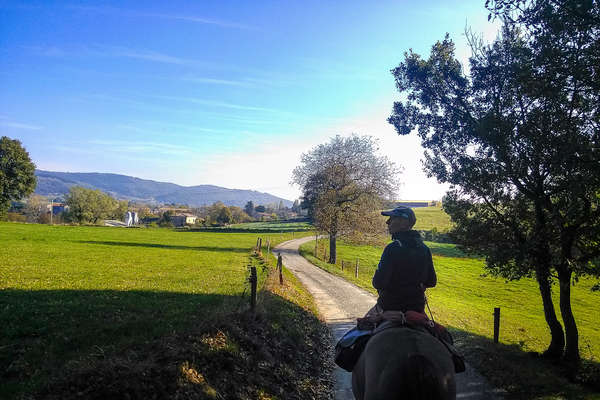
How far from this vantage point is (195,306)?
1314 centimetres

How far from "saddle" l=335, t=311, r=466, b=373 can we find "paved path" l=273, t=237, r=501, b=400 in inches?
150

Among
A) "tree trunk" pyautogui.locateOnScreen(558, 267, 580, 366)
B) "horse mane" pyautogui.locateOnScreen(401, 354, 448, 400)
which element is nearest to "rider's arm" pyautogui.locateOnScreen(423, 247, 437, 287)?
"horse mane" pyautogui.locateOnScreen(401, 354, 448, 400)

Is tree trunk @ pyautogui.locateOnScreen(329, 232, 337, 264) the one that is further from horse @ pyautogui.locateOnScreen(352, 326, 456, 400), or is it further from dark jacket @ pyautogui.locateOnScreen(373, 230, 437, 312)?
horse @ pyautogui.locateOnScreen(352, 326, 456, 400)

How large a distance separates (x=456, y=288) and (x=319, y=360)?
90.5ft

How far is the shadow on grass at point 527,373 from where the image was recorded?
887 cm

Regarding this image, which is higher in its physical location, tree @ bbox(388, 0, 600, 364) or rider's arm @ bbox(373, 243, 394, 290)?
tree @ bbox(388, 0, 600, 364)

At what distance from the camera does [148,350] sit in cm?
681

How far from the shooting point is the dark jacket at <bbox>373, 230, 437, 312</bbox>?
5.32 meters

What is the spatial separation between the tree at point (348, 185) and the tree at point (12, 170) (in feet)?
196

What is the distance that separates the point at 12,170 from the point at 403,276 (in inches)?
3278

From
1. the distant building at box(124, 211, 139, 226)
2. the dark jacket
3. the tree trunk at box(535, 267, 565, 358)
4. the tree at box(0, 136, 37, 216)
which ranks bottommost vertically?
the distant building at box(124, 211, 139, 226)

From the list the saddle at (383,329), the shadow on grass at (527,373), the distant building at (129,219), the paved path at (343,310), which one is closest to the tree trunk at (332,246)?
the paved path at (343,310)

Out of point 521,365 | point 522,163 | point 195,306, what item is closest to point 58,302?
point 195,306

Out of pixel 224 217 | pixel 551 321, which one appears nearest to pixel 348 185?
pixel 551 321
